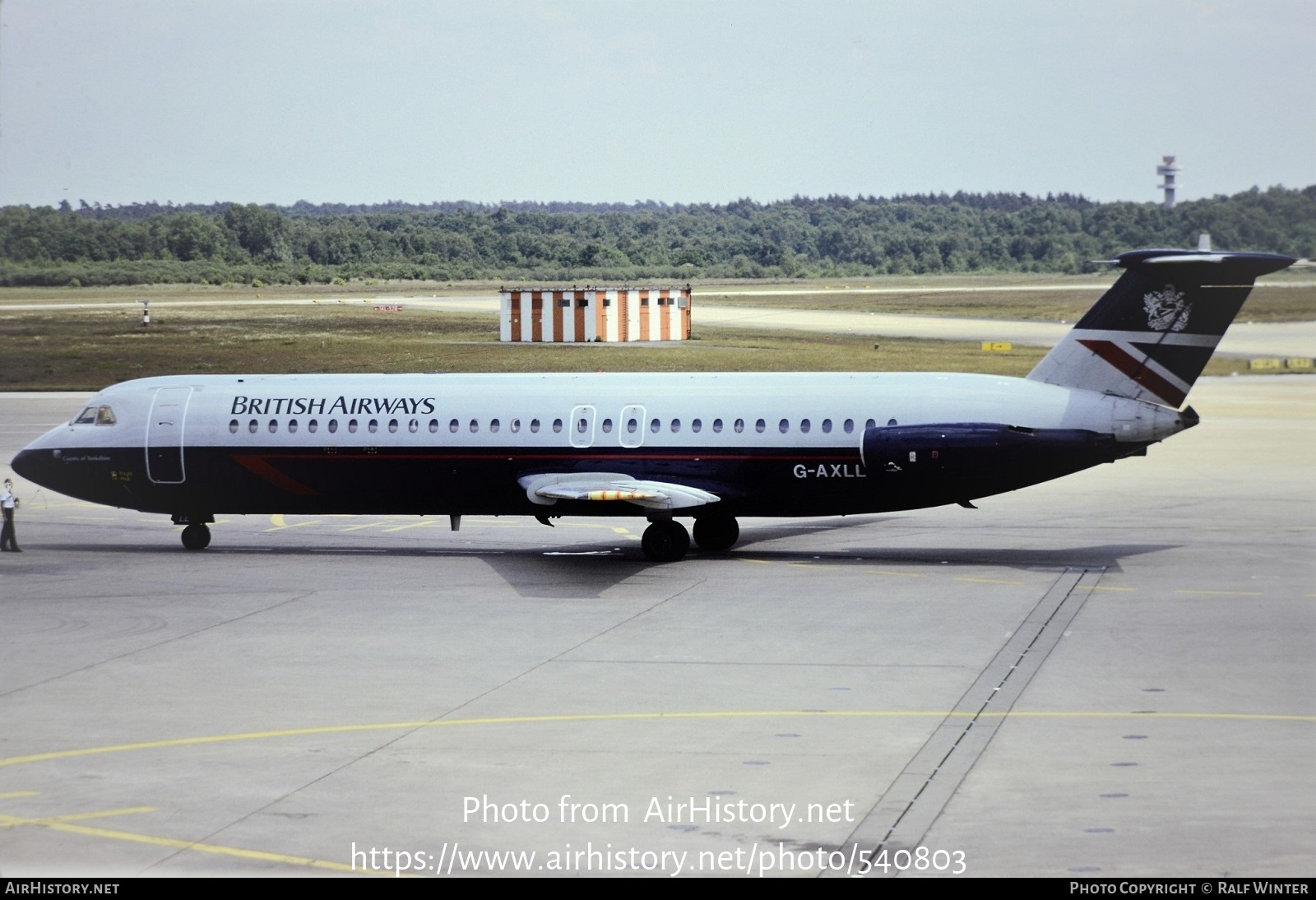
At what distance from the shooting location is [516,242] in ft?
456

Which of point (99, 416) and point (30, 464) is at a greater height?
point (99, 416)

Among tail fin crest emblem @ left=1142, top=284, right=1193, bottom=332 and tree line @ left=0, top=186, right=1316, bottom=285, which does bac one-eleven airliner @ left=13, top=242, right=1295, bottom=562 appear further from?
tree line @ left=0, top=186, right=1316, bottom=285

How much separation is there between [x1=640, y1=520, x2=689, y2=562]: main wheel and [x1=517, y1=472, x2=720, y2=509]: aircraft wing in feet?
2.94

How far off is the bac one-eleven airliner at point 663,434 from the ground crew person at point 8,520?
0.79 m

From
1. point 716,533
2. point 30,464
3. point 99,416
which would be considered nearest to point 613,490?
point 716,533

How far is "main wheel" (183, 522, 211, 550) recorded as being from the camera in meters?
34.6

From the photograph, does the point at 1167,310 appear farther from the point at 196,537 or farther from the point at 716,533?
the point at 196,537

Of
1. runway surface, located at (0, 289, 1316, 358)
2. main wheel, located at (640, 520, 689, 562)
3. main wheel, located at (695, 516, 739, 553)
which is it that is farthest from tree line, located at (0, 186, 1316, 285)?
main wheel, located at (640, 520, 689, 562)

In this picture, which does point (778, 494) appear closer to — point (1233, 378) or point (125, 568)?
point (125, 568)

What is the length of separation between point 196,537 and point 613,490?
10.3 m

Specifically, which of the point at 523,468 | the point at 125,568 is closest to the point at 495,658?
the point at 523,468

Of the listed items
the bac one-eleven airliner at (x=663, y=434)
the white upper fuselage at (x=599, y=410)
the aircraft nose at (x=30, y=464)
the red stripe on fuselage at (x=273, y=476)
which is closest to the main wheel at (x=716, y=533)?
the bac one-eleven airliner at (x=663, y=434)

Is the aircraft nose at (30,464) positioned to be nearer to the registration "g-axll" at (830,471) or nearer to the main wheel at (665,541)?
the main wheel at (665,541)

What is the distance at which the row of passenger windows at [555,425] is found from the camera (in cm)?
3098
